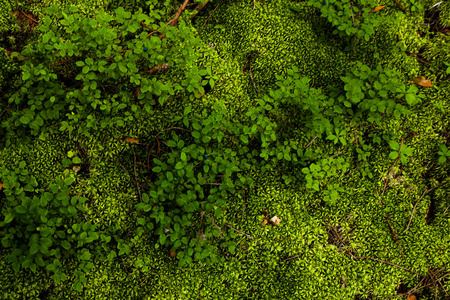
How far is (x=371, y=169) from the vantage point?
3143mm

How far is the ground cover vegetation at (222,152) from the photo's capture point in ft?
8.14

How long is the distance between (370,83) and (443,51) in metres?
1.28

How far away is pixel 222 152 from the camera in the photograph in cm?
274

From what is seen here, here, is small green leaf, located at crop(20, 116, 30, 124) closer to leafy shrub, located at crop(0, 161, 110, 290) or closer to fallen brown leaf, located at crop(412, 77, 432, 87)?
leafy shrub, located at crop(0, 161, 110, 290)

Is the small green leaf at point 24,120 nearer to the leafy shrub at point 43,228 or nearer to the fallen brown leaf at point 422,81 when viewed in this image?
the leafy shrub at point 43,228

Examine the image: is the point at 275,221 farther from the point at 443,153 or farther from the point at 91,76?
the point at 91,76

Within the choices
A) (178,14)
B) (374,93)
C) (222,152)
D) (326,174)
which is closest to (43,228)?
(222,152)

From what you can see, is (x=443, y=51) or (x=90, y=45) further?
(x=443, y=51)

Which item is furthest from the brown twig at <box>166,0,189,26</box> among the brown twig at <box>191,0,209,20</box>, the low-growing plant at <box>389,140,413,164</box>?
the low-growing plant at <box>389,140,413,164</box>

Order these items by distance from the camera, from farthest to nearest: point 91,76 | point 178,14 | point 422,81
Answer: point 422,81, point 178,14, point 91,76

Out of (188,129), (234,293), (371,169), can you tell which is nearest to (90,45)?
(188,129)

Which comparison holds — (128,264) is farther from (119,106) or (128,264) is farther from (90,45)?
(90,45)

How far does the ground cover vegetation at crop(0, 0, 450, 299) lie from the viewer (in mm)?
Result: 2482

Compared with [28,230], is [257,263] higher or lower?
lower
